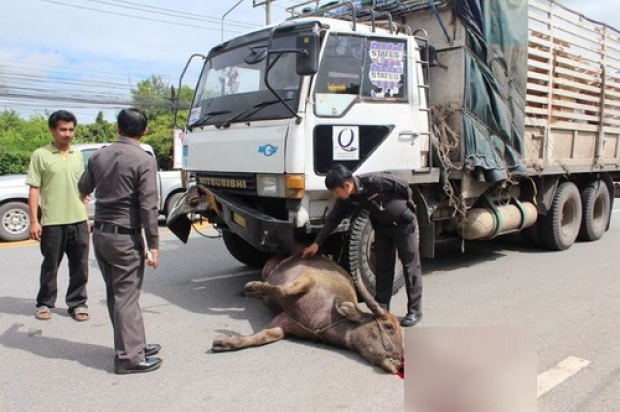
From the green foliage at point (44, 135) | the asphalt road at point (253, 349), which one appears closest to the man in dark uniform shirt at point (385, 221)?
the asphalt road at point (253, 349)

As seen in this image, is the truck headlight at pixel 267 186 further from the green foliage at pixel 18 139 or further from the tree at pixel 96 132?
the tree at pixel 96 132

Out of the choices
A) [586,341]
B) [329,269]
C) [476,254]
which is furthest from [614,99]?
[329,269]

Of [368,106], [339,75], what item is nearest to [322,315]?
[368,106]

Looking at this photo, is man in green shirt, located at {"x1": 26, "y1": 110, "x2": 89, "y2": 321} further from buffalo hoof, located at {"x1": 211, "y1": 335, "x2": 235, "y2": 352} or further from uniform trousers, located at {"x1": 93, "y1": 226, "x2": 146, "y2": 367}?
buffalo hoof, located at {"x1": 211, "y1": 335, "x2": 235, "y2": 352}

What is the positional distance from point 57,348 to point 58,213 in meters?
1.24

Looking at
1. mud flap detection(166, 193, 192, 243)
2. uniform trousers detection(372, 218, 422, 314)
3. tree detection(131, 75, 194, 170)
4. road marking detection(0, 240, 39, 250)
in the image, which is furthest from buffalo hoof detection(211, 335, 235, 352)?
tree detection(131, 75, 194, 170)

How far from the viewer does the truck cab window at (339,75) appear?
4625mm

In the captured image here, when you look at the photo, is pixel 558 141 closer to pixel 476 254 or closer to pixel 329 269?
A: pixel 476 254

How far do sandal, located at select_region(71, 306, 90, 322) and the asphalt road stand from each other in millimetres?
65

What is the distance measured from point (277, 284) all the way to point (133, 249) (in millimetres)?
1258

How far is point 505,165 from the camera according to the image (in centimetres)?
609

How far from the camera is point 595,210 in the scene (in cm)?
880

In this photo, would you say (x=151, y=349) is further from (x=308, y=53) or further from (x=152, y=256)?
(x=308, y=53)

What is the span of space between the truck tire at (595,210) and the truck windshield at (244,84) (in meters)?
5.76
